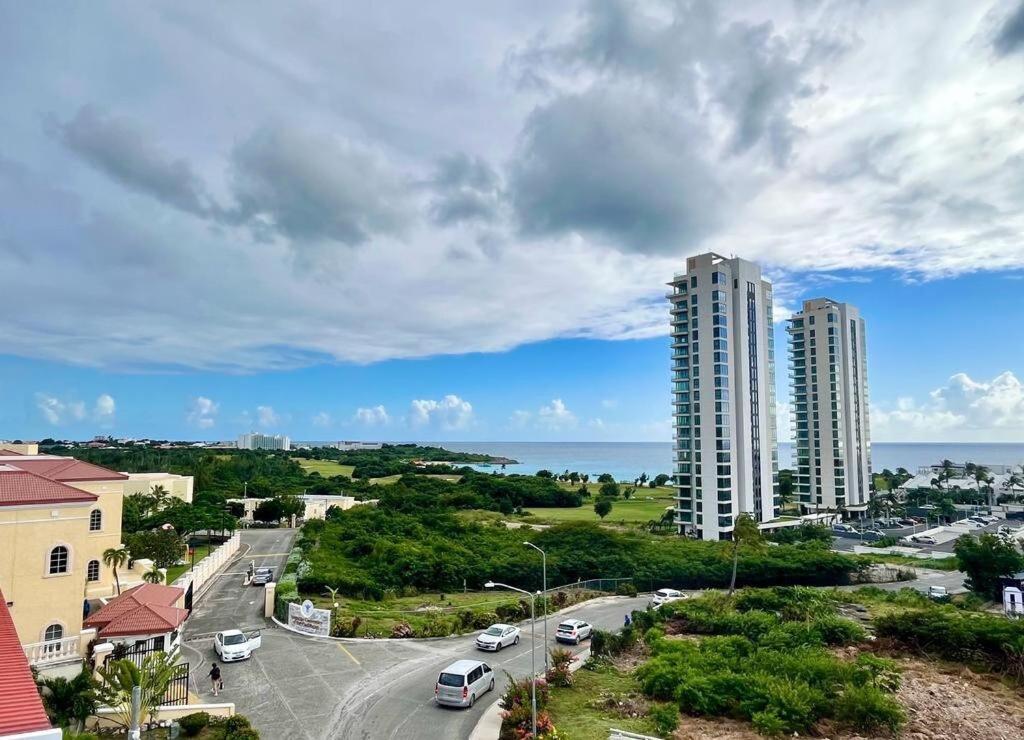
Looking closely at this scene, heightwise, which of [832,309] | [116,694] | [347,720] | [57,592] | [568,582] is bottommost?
[568,582]

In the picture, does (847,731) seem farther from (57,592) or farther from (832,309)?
(832,309)

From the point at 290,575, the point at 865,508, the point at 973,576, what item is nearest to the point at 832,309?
the point at 865,508

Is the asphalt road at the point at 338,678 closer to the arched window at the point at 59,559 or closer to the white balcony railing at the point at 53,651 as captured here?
the white balcony railing at the point at 53,651

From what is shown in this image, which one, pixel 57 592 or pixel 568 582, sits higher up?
pixel 57 592

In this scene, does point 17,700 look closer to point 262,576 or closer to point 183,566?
point 262,576

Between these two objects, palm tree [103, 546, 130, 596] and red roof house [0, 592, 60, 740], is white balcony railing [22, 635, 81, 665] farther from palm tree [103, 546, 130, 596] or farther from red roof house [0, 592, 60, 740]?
red roof house [0, 592, 60, 740]
